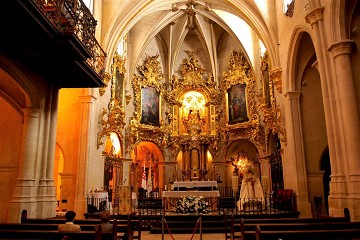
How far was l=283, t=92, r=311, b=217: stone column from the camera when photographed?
13.1m

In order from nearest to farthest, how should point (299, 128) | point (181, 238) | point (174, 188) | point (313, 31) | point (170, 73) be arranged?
point (181, 238) < point (313, 31) < point (299, 128) < point (174, 188) < point (170, 73)

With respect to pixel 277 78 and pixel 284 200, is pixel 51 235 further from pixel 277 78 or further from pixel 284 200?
pixel 277 78

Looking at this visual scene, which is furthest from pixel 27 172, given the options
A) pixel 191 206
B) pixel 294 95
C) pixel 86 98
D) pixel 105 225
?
pixel 294 95

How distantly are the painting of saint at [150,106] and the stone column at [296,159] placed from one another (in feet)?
34.6

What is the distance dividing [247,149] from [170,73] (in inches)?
320

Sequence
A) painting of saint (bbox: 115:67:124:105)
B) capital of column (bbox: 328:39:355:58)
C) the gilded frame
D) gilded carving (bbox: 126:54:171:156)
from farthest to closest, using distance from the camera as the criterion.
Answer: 1. the gilded frame
2. gilded carving (bbox: 126:54:171:156)
3. painting of saint (bbox: 115:67:124:105)
4. capital of column (bbox: 328:39:355:58)

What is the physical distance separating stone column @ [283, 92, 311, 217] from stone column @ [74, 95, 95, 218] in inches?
351

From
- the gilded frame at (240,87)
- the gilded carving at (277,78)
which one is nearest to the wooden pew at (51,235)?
the gilded carving at (277,78)

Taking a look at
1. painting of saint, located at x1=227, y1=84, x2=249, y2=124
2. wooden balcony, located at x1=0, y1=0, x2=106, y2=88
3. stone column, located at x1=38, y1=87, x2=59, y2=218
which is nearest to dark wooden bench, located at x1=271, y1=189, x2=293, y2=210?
painting of saint, located at x1=227, y1=84, x2=249, y2=124

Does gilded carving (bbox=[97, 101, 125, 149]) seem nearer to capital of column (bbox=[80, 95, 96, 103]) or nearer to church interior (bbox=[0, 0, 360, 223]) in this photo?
church interior (bbox=[0, 0, 360, 223])

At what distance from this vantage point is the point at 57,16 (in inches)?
297

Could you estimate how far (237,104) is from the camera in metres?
22.3

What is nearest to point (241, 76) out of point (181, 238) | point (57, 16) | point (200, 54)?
point (200, 54)

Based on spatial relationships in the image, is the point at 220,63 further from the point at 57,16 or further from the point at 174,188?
the point at 57,16
